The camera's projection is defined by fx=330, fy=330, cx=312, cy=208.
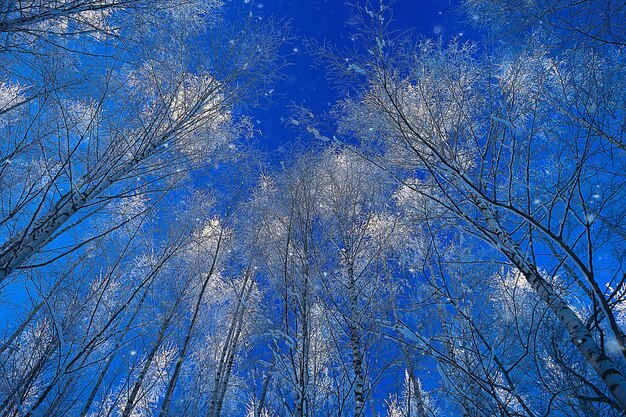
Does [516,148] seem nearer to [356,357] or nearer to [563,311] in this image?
[563,311]

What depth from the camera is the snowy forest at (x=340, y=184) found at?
2512 millimetres

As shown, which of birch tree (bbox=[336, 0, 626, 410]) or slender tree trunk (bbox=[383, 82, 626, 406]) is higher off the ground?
birch tree (bbox=[336, 0, 626, 410])

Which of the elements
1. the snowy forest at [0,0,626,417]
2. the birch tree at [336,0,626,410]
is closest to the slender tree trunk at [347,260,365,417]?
the snowy forest at [0,0,626,417]

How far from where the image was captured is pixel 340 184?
6824mm

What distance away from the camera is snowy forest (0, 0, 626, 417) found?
8.24 ft

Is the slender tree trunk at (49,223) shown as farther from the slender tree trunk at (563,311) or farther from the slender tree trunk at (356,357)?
the slender tree trunk at (356,357)

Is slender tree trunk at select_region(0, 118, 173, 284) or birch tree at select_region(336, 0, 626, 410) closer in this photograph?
birch tree at select_region(336, 0, 626, 410)

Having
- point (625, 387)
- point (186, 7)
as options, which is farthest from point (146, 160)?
point (625, 387)

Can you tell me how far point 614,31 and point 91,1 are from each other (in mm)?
6421

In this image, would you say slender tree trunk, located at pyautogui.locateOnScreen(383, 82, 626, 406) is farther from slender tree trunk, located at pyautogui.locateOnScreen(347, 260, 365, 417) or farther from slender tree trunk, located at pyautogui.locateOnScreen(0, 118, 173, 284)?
slender tree trunk, located at pyautogui.locateOnScreen(0, 118, 173, 284)

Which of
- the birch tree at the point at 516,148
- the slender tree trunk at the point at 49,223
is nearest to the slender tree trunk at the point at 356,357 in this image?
the birch tree at the point at 516,148

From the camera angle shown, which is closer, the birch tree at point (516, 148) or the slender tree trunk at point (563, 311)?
the slender tree trunk at point (563, 311)

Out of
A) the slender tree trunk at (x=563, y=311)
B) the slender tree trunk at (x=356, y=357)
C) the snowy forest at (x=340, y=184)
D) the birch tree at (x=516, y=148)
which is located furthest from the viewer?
the slender tree trunk at (x=356, y=357)

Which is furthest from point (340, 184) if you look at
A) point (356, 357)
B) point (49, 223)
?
point (49, 223)
